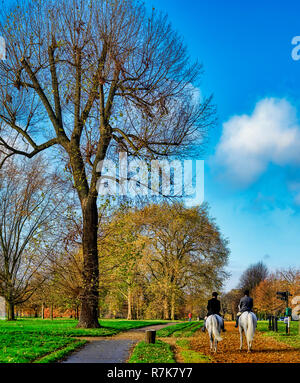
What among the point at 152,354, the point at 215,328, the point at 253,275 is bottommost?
the point at 253,275

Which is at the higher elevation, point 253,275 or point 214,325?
point 214,325

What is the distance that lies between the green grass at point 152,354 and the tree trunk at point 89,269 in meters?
7.15

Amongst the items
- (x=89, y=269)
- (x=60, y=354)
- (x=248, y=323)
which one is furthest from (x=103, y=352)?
(x=89, y=269)

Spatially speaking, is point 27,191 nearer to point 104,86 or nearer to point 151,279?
point 104,86

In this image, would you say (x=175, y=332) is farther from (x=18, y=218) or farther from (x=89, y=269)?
(x=18, y=218)

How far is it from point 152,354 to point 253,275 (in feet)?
298

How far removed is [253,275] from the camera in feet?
323

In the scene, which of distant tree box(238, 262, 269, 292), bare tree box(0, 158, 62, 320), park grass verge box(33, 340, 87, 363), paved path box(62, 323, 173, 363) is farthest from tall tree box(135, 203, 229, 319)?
distant tree box(238, 262, 269, 292)

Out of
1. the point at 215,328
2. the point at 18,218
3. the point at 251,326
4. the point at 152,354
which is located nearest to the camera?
the point at 152,354

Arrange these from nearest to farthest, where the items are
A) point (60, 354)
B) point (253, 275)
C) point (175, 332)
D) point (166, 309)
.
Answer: point (60, 354), point (175, 332), point (166, 309), point (253, 275)

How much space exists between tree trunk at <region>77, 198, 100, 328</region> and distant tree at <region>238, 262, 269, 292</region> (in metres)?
80.4

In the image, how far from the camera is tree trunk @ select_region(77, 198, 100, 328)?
2112 centimetres

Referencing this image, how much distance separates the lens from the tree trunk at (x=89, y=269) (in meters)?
21.1
